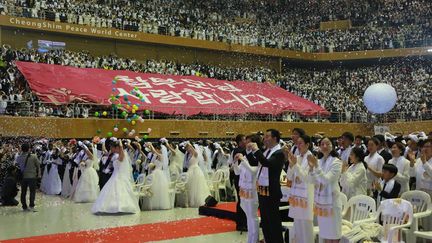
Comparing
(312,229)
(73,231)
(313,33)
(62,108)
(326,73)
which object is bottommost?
(73,231)

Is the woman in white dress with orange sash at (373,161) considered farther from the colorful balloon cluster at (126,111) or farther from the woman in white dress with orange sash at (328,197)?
the colorful balloon cluster at (126,111)

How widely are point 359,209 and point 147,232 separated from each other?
386 centimetres

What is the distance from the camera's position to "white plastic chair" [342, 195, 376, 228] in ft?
21.3

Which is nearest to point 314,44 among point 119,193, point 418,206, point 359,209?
point 119,193

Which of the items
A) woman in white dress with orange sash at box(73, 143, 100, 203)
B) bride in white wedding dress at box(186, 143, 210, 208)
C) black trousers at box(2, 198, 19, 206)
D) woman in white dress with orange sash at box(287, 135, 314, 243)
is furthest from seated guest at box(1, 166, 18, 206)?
woman in white dress with orange sash at box(287, 135, 314, 243)

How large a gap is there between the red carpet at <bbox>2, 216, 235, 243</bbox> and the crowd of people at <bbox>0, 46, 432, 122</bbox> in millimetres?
10019

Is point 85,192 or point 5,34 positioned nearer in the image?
point 85,192

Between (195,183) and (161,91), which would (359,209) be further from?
(161,91)

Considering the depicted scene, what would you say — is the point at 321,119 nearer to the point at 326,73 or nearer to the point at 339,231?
the point at 326,73

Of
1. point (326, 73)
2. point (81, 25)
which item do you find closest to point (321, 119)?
point (326, 73)

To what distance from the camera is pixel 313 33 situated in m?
33.4

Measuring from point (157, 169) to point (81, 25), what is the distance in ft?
46.6

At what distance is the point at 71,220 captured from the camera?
34.1ft

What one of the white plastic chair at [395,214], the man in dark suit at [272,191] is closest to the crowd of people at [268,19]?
the man in dark suit at [272,191]
